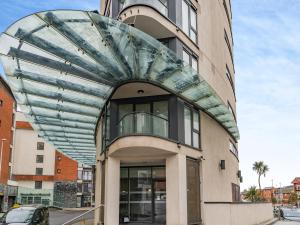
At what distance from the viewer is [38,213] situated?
16.9 meters

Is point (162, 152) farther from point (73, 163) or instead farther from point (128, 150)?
point (73, 163)

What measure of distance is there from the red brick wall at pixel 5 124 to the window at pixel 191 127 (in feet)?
130

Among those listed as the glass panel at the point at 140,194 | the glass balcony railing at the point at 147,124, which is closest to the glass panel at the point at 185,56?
the glass balcony railing at the point at 147,124

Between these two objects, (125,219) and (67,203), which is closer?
(125,219)

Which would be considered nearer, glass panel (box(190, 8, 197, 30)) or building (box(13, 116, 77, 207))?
glass panel (box(190, 8, 197, 30))

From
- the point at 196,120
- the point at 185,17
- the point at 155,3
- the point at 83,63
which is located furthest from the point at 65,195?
the point at 155,3

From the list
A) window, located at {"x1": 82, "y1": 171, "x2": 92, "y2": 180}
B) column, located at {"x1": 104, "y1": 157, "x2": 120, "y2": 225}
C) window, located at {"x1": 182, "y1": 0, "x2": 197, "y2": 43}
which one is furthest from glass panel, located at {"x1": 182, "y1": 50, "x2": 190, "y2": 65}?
window, located at {"x1": 82, "y1": 171, "x2": 92, "y2": 180}

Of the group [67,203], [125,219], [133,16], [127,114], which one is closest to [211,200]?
[125,219]

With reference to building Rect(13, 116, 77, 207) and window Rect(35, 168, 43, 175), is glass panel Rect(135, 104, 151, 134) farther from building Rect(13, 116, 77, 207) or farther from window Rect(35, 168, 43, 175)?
window Rect(35, 168, 43, 175)

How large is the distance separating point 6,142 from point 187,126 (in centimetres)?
4233

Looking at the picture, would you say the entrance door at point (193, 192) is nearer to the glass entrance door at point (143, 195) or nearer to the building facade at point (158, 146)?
the building facade at point (158, 146)

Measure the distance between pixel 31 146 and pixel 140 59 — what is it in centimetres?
6391

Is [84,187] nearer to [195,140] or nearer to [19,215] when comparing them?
[195,140]

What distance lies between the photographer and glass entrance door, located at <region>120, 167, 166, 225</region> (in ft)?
55.1
